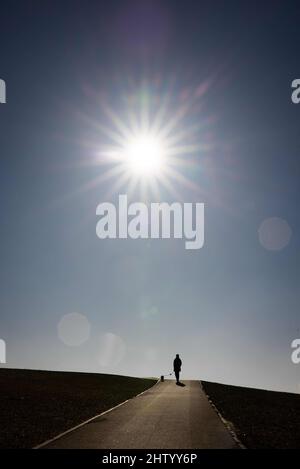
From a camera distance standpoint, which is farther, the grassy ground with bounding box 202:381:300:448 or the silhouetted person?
the silhouetted person

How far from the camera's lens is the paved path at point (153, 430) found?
12.1m

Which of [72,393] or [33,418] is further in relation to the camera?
[72,393]

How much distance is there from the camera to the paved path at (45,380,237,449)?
12.1m

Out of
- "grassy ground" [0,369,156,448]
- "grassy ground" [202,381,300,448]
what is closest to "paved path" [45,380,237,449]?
"grassy ground" [202,381,300,448]

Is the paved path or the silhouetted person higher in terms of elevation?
the silhouetted person

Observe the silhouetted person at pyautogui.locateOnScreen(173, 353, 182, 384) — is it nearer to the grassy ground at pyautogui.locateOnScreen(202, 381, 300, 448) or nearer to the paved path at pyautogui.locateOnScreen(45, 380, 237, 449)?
the grassy ground at pyautogui.locateOnScreen(202, 381, 300, 448)

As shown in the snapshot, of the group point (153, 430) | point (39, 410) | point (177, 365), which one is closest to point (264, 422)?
point (153, 430)

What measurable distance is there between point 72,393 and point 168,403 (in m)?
7.26

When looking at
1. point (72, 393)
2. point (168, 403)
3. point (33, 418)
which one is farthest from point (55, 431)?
point (72, 393)

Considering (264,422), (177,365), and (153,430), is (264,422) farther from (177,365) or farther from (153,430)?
(177,365)
